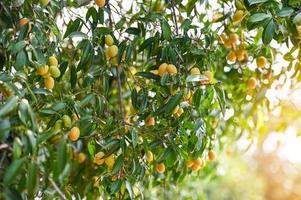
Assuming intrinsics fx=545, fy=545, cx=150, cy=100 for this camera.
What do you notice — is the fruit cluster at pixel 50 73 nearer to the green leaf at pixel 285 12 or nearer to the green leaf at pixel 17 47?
the green leaf at pixel 17 47

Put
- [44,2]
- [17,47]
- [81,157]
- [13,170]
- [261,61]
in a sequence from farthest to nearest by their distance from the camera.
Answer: [261,61], [81,157], [44,2], [17,47], [13,170]

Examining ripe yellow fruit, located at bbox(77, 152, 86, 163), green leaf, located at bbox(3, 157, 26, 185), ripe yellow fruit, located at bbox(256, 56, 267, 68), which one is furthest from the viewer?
ripe yellow fruit, located at bbox(256, 56, 267, 68)

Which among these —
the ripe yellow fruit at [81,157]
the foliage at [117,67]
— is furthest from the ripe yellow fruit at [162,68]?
the ripe yellow fruit at [81,157]

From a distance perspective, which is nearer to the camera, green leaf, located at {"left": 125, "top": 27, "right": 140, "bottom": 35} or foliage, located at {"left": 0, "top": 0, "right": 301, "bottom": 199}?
foliage, located at {"left": 0, "top": 0, "right": 301, "bottom": 199}

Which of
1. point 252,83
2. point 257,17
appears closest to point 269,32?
Answer: point 257,17

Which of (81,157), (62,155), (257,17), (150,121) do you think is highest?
(257,17)

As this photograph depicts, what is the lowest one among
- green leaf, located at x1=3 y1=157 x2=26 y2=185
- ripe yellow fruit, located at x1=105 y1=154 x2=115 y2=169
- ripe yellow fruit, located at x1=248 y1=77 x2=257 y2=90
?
ripe yellow fruit, located at x1=105 y1=154 x2=115 y2=169

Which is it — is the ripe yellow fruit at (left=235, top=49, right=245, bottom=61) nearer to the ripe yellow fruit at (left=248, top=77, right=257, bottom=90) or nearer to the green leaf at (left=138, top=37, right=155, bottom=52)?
the ripe yellow fruit at (left=248, top=77, right=257, bottom=90)

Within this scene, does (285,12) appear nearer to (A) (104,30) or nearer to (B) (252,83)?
(A) (104,30)

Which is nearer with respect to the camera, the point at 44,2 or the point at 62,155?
the point at 62,155

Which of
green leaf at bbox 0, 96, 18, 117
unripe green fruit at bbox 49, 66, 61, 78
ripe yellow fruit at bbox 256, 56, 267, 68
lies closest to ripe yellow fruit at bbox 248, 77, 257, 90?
ripe yellow fruit at bbox 256, 56, 267, 68

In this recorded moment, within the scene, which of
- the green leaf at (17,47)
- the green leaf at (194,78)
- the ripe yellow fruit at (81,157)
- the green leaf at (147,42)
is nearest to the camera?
the green leaf at (17,47)

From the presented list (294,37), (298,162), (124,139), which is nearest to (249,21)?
(294,37)

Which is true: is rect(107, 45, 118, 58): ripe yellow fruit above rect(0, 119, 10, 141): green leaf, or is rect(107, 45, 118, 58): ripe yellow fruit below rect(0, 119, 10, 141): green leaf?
above
